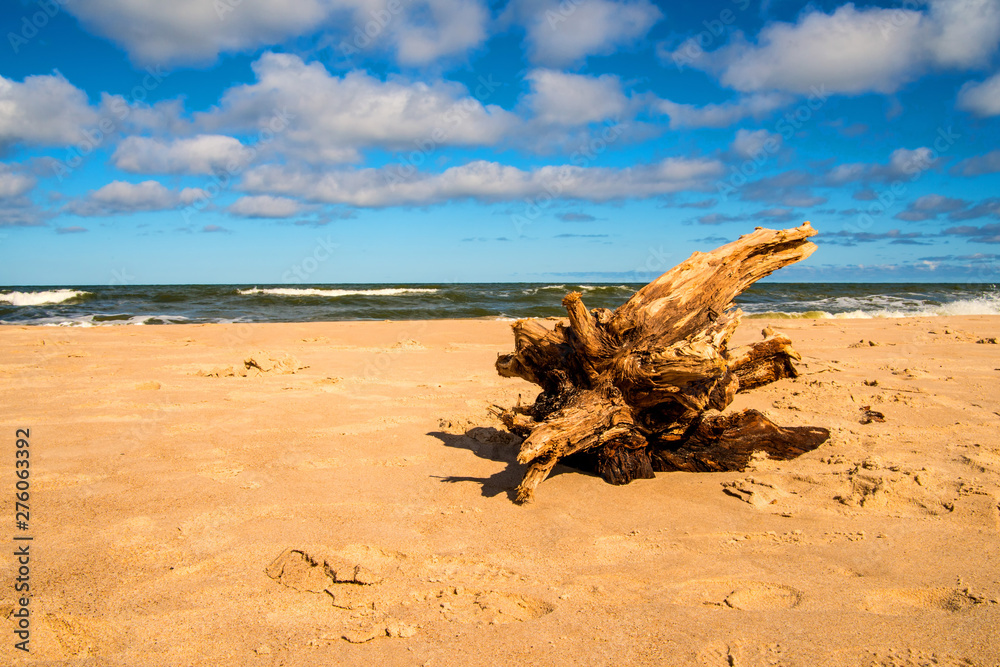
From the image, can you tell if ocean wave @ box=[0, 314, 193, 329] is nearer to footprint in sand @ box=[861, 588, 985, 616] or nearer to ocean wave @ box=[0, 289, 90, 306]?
ocean wave @ box=[0, 289, 90, 306]

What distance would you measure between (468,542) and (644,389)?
1.32m

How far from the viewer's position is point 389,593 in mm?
2145

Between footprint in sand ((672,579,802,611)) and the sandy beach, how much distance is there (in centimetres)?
1

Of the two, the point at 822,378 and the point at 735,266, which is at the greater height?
the point at 735,266

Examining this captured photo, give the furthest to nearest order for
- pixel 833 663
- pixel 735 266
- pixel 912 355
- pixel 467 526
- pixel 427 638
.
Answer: pixel 912 355, pixel 735 266, pixel 467 526, pixel 427 638, pixel 833 663

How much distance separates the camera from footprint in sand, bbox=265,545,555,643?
199 centimetres

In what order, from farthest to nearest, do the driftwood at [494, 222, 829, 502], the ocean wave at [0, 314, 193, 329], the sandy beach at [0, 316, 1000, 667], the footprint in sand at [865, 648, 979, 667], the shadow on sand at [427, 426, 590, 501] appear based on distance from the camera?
the ocean wave at [0, 314, 193, 329] < the shadow on sand at [427, 426, 590, 501] < the driftwood at [494, 222, 829, 502] < the sandy beach at [0, 316, 1000, 667] < the footprint in sand at [865, 648, 979, 667]

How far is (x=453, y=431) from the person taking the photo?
417 centimetres

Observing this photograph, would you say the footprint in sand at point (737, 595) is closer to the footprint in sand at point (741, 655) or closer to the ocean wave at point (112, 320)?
the footprint in sand at point (741, 655)

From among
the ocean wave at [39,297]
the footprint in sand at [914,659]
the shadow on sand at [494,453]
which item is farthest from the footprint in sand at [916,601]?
the ocean wave at [39,297]

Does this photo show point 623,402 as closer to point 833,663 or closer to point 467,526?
point 467,526

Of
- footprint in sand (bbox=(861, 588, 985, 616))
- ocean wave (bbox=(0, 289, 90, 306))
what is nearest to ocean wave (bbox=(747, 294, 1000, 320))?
footprint in sand (bbox=(861, 588, 985, 616))

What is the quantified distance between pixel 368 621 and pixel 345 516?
844 millimetres

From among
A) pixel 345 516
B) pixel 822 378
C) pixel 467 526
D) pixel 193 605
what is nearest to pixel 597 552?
pixel 467 526
